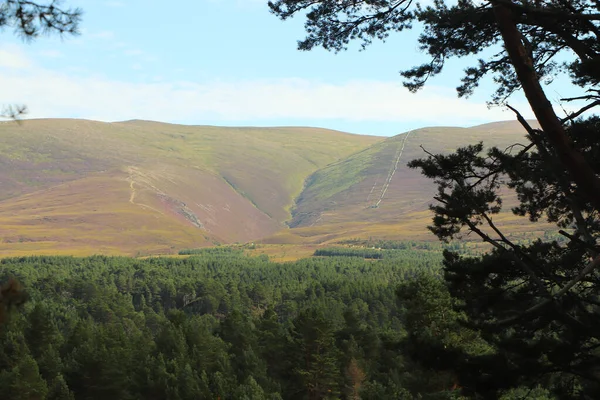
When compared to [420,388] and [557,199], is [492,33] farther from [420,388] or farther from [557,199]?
[420,388]

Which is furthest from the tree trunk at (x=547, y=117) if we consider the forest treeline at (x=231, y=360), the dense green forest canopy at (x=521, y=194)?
the forest treeline at (x=231, y=360)

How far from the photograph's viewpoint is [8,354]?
186 feet

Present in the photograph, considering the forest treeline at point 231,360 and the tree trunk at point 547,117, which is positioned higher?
the tree trunk at point 547,117

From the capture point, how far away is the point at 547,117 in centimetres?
1003

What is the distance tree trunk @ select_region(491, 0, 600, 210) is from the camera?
31.7 ft

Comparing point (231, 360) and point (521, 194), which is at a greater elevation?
point (521, 194)

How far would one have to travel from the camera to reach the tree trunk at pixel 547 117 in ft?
31.7

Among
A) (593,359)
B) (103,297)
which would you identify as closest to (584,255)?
(593,359)

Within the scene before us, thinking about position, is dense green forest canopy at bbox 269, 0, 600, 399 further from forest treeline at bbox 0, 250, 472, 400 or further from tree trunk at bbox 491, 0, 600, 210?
forest treeline at bbox 0, 250, 472, 400

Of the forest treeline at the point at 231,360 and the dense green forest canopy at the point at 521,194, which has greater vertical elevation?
the dense green forest canopy at the point at 521,194

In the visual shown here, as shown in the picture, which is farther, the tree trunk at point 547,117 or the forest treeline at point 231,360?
the forest treeline at point 231,360

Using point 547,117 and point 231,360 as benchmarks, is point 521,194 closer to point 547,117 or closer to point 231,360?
point 547,117

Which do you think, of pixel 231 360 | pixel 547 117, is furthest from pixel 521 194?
pixel 231 360

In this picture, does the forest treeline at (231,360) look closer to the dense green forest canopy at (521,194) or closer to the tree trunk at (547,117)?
the dense green forest canopy at (521,194)
